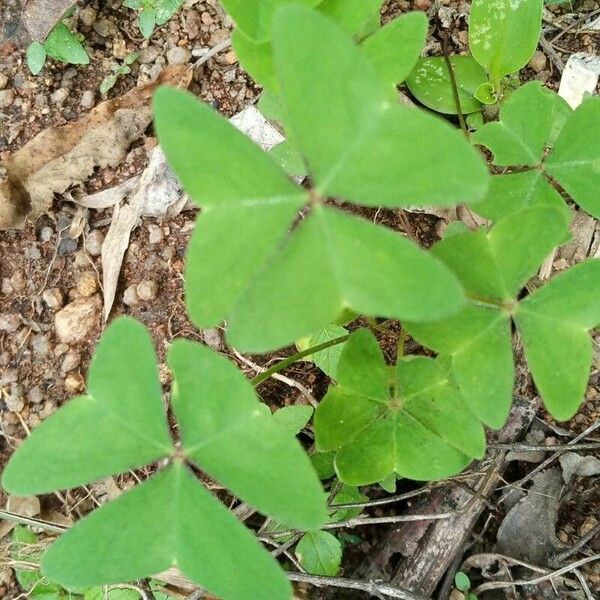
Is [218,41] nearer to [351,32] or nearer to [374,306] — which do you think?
[351,32]

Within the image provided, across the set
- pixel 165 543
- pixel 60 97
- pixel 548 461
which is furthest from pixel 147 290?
pixel 548 461

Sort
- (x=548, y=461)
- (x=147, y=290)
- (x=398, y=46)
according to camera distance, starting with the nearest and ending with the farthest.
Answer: (x=398, y=46) < (x=548, y=461) < (x=147, y=290)

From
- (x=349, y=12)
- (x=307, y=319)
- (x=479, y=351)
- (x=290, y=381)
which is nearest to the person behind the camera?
(x=307, y=319)

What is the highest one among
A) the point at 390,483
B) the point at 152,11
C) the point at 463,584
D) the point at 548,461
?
the point at 152,11

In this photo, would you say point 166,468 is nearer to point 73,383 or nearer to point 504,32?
point 73,383

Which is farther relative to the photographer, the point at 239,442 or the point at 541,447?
the point at 541,447

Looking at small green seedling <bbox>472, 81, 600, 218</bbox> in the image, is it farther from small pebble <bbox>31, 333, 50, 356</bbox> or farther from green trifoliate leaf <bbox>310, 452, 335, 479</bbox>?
small pebble <bbox>31, 333, 50, 356</bbox>

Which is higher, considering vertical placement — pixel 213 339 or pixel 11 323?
pixel 11 323

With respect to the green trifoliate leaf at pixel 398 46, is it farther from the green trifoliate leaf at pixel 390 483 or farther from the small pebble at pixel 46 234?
the small pebble at pixel 46 234
